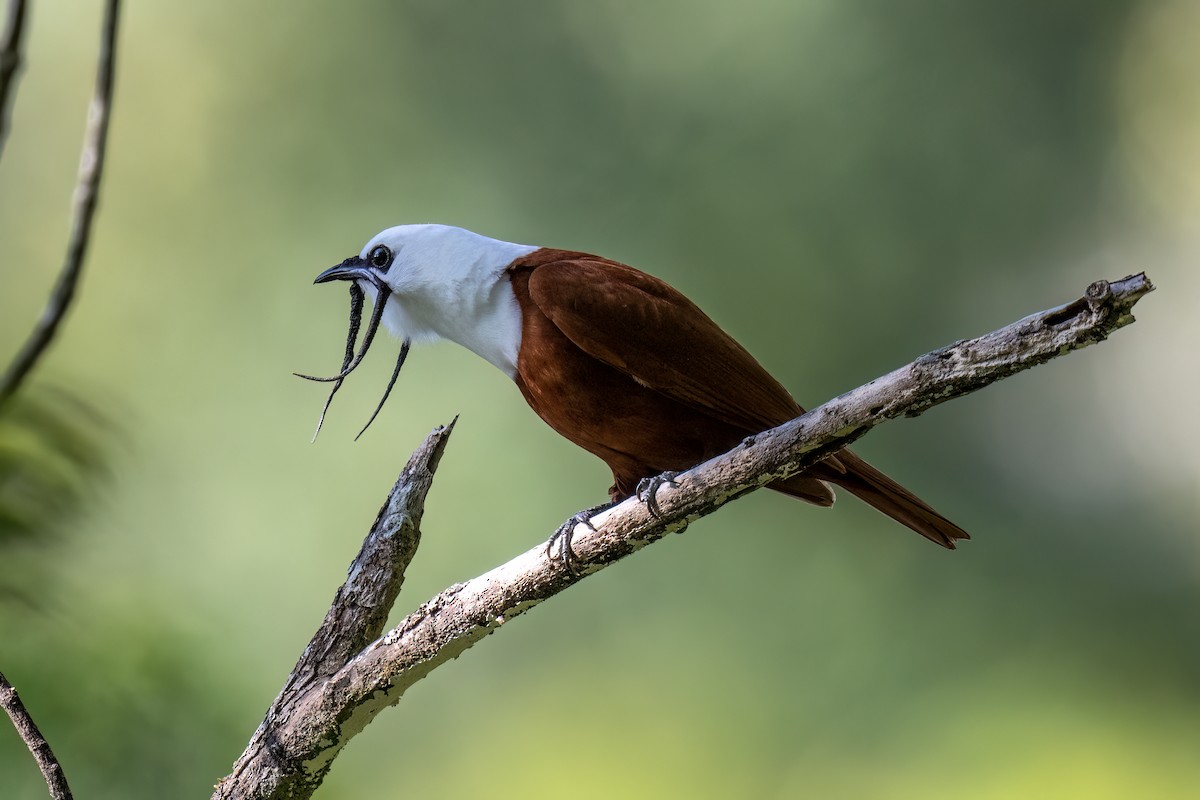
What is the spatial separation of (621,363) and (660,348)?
0.21 ft

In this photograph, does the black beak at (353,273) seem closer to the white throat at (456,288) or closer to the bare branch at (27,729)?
the white throat at (456,288)

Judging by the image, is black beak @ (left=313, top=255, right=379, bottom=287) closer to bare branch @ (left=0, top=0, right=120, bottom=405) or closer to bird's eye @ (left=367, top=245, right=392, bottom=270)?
Answer: bird's eye @ (left=367, top=245, right=392, bottom=270)

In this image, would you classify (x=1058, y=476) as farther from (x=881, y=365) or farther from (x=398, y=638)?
(x=398, y=638)

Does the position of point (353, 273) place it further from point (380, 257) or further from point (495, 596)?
point (495, 596)

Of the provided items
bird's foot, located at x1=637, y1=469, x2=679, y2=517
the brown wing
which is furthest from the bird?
bird's foot, located at x1=637, y1=469, x2=679, y2=517

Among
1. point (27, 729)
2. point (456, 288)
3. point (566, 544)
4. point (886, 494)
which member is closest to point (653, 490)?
point (566, 544)

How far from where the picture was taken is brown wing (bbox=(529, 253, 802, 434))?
171cm

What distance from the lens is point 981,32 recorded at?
12.2ft

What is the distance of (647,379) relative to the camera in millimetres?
1711

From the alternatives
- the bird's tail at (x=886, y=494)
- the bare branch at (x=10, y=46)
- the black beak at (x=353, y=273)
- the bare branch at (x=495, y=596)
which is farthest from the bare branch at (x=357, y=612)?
the bare branch at (x=10, y=46)

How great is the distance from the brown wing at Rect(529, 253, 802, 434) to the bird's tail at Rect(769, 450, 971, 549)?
12cm

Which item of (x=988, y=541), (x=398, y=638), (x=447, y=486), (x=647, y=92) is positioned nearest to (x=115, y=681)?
(x=447, y=486)

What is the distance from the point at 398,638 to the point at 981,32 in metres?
3.11

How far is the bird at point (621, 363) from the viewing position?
1.71m
